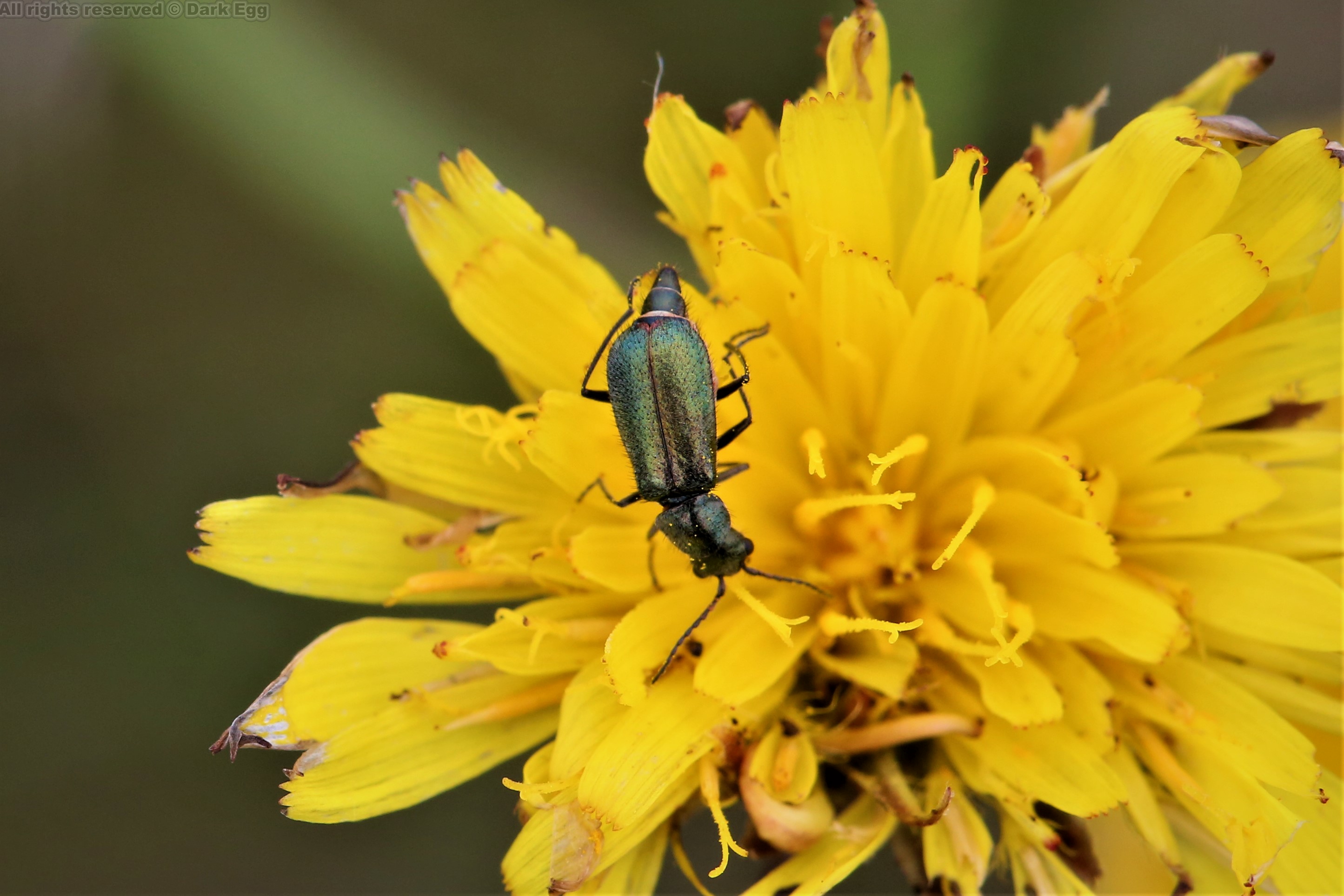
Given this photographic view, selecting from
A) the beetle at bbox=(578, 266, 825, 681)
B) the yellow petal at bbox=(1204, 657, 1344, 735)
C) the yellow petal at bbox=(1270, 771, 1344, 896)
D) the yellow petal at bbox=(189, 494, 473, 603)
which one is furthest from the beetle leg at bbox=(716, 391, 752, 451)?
the yellow petal at bbox=(1270, 771, 1344, 896)

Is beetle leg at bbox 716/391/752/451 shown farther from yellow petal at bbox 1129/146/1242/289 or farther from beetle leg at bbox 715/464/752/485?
yellow petal at bbox 1129/146/1242/289

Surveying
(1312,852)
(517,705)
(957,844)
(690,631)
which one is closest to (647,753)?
(690,631)

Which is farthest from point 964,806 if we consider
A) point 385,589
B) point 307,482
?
point 307,482

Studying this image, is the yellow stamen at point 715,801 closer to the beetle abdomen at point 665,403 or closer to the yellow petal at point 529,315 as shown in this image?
the beetle abdomen at point 665,403

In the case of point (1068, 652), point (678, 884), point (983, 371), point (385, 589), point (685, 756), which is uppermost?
point (983, 371)

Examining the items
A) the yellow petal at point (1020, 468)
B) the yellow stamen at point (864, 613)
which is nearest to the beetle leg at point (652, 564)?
the yellow stamen at point (864, 613)

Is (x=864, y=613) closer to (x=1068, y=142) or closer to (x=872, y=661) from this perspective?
(x=872, y=661)

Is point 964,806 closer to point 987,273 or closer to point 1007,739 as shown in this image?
point 1007,739
